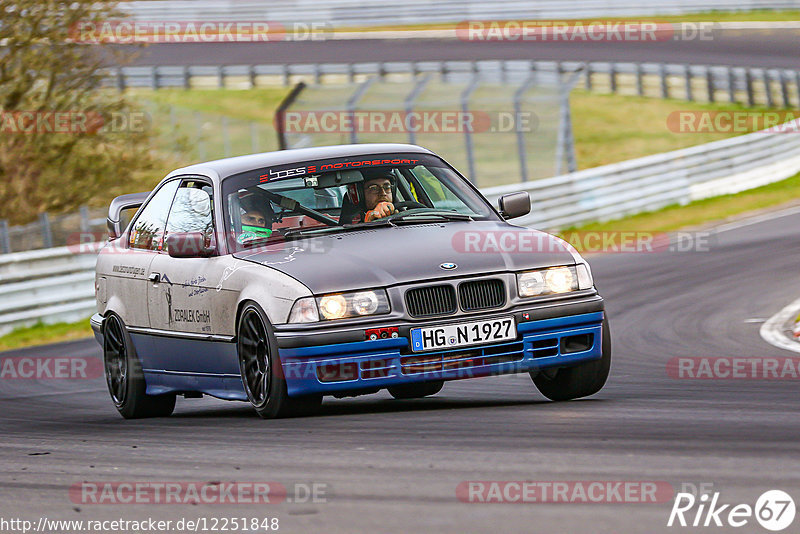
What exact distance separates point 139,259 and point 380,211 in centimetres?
188

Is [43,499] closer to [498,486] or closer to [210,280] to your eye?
[498,486]

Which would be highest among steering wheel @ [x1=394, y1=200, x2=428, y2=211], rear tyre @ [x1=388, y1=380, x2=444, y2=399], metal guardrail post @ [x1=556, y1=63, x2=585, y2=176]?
steering wheel @ [x1=394, y1=200, x2=428, y2=211]

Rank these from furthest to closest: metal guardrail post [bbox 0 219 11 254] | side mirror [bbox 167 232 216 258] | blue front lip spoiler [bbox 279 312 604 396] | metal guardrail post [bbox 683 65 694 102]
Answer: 1. metal guardrail post [bbox 683 65 694 102]
2. metal guardrail post [bbox 0 219 11 254]
3. side mirror [bbox 167 232 216 258]
4. blue front lip spoiler [bbox 279 312 604 396]

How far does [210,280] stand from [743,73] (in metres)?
29.8

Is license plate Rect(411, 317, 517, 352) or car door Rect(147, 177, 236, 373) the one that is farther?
car door Rect(147, 177, 236, 373)

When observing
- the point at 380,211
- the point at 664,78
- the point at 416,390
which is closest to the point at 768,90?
the point at 664,78

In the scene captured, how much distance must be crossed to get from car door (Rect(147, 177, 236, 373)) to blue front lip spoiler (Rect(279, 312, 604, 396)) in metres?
0.77

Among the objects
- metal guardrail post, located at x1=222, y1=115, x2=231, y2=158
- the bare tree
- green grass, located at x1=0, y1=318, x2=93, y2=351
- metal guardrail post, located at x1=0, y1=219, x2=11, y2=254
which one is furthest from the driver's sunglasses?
metal guardrail post, located at x1=222, y1=115, x2=231, y2=158

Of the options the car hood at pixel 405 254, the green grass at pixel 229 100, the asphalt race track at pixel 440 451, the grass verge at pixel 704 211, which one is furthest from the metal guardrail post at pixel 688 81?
the car hood at pixel 405 254

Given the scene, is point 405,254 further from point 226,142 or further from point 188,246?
point 226,142

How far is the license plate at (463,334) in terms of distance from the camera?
7133mm

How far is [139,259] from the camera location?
30.1 feet

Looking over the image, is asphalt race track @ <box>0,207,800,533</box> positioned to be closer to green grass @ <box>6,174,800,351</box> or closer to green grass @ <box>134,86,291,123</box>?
green grass @ <box>6,174,800,351</box>

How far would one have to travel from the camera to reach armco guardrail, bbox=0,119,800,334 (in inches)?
717
